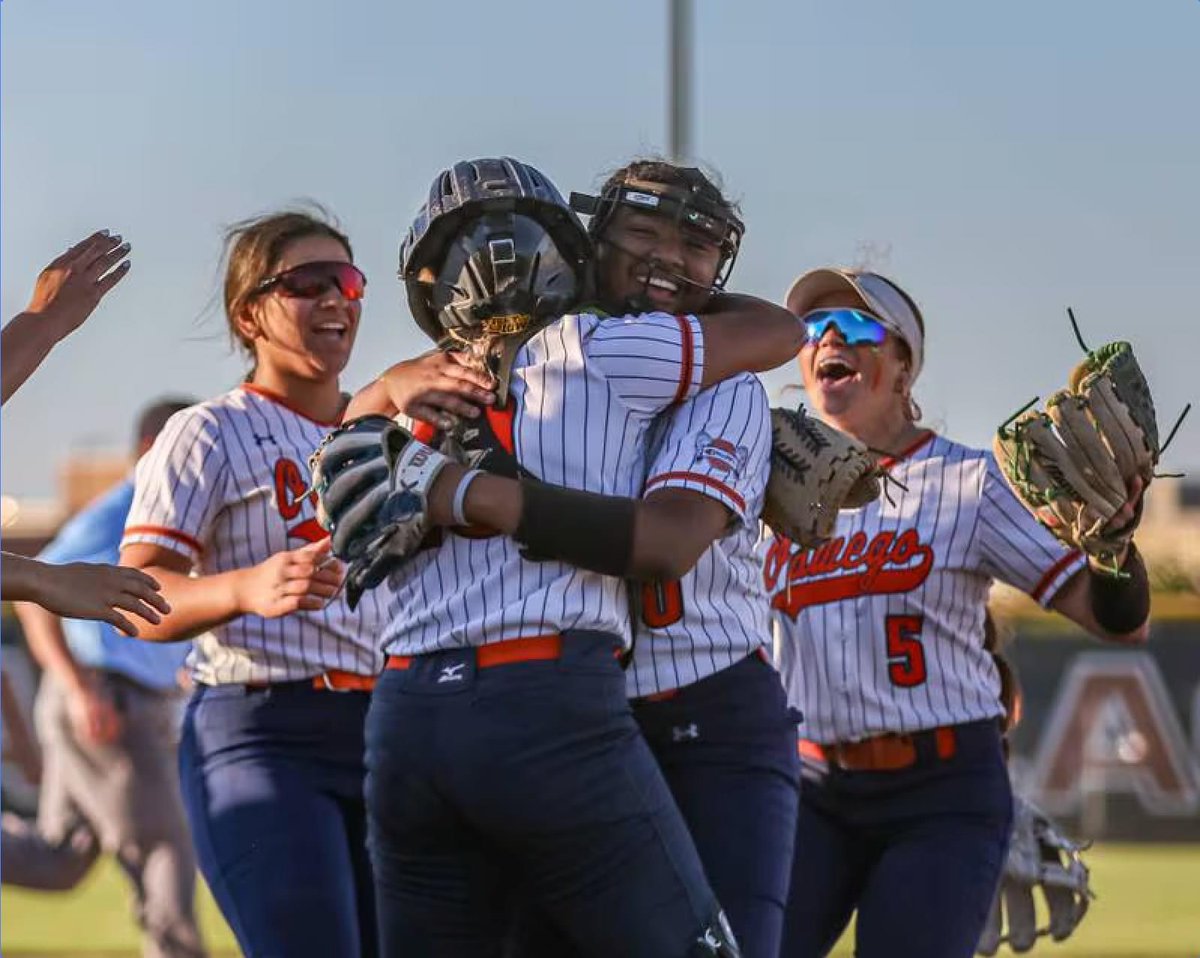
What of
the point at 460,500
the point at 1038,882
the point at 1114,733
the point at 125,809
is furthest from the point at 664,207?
the point at 1114,733

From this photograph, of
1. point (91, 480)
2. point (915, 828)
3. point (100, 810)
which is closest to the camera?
point (915, 828)

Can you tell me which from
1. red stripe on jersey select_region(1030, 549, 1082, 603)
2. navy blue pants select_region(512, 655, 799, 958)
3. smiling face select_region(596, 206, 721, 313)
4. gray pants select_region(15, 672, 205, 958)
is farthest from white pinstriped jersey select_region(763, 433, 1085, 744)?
gray pants select_region(15, 672, 205, 958)

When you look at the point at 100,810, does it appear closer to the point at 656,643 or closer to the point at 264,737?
the point at 264,737

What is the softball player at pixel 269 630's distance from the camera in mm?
4645

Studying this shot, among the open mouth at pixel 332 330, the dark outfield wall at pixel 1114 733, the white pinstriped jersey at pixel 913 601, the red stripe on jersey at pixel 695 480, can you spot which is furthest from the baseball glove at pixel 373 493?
the dark outfield wall at pixel 1114 733

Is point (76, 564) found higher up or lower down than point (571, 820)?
higher up

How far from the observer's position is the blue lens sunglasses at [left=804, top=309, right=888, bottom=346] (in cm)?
527

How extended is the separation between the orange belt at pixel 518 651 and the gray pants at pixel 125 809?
14.1 ft

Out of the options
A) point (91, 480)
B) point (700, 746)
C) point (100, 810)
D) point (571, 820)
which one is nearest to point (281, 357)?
point (700, 746)

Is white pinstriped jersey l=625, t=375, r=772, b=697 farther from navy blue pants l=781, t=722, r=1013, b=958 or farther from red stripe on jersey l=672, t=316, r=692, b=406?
navy blue pants l=781, t=722, r=1013, b=958

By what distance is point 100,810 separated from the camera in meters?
7.95

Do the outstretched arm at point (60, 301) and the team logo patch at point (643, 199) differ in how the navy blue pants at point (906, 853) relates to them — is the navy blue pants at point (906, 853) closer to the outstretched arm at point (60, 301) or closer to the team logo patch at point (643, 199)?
the team logo patch at point (643, 199)

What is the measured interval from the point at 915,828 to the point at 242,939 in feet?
5.10

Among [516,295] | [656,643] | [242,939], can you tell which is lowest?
[242,939]
